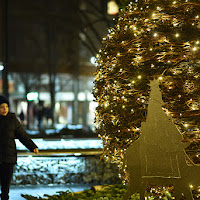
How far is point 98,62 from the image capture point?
256 inches

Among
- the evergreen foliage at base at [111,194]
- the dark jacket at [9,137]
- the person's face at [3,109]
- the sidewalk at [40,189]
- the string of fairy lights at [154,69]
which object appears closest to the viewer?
the string of fairy lights at [154,69]

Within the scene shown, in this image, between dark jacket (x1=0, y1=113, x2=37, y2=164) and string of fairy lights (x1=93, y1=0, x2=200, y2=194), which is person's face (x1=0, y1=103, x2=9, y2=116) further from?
string of fairy lights (x1=93, y1=0, x2=200, y2=194)

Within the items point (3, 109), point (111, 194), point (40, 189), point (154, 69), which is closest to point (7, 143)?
point (3, 109)

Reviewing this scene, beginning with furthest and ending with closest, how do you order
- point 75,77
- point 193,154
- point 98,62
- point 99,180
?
point 75,77, point 99,180, point 98,62, point 193,154

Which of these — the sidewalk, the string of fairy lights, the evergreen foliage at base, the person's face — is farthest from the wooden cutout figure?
the sidewalk

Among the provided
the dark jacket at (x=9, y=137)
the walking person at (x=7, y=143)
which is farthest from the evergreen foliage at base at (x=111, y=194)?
the dark jacket at (x=9, y=137)

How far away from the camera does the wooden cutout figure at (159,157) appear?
5.14 meters

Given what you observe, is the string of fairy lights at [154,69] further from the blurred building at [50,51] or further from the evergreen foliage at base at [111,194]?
the blurred building at [50,51]

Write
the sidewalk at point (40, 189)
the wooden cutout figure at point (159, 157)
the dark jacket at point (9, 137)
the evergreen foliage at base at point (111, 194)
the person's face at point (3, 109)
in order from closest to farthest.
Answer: the wooden cutout figure at point (159, 157)
the evergreen foliage at base at point (111, 194)
the dark jacket at point (9, 137)
the person's face at point (3, 109)
the sidewalk at point (40, 189)

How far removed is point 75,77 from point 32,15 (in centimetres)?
442

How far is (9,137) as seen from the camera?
648 cm

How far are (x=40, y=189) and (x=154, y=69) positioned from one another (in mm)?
4063

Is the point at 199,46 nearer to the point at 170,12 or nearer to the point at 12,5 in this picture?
the point at 170,12

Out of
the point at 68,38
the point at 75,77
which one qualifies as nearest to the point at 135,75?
the point at 75,77
